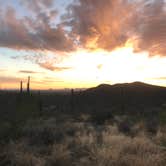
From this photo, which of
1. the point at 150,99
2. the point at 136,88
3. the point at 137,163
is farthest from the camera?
the point at 136,88

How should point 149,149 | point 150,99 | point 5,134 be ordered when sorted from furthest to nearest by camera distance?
1. point 150,99
2. point 5,134
3. point 149,149

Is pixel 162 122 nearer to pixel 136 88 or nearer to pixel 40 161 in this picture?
pixel 40 161

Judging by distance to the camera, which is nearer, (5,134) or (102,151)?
(102,151)

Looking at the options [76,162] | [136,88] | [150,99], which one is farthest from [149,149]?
[136,88]

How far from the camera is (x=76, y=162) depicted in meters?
7.58

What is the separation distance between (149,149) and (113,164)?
213cm

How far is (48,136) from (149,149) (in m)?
4.91

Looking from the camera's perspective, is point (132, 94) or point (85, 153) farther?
point (132, 94)

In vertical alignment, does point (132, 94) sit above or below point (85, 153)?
above

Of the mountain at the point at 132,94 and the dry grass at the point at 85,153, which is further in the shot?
the mountain at the point at 132,94

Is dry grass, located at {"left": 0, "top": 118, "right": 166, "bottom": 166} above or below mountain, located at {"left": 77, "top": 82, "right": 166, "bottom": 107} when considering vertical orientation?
below

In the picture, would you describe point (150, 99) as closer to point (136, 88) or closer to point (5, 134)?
point (136, 88)

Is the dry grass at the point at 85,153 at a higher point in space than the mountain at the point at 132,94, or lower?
lower

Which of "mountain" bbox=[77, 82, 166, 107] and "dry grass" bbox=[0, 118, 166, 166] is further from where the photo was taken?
"mountain" bbox=[77, 82, 166, 107]
